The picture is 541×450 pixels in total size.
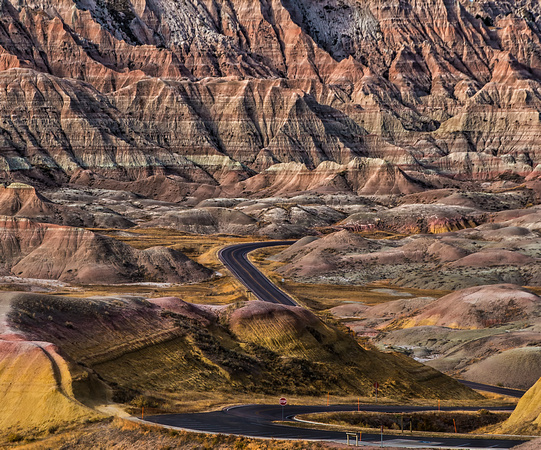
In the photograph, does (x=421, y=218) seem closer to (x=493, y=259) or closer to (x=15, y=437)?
(x=493, y=259)

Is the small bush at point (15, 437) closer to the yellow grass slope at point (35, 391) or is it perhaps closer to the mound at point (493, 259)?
the yellow grass slope at point (35, 391)

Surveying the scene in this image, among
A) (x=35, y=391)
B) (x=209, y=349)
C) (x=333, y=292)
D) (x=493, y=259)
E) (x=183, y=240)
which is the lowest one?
(x=333, y=292)

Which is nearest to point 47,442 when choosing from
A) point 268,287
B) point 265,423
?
point 265,423

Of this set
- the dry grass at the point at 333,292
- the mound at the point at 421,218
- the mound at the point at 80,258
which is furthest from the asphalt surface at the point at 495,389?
the mound at the point at 421,218

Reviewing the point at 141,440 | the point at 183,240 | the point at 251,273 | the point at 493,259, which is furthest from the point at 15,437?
the point at 183,240

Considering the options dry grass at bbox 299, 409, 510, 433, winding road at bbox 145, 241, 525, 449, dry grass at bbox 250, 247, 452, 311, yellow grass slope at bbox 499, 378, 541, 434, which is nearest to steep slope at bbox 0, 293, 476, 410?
winding road at bbox 145, 241, 525, 449

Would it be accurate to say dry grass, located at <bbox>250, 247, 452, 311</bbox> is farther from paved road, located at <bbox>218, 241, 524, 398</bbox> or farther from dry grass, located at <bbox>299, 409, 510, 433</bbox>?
dry grass, located at <bbox>299, 409, 510, 433</bbox>

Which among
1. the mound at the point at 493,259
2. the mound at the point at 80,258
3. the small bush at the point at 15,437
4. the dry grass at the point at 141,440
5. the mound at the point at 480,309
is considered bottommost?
the mound at the point at 493,259
